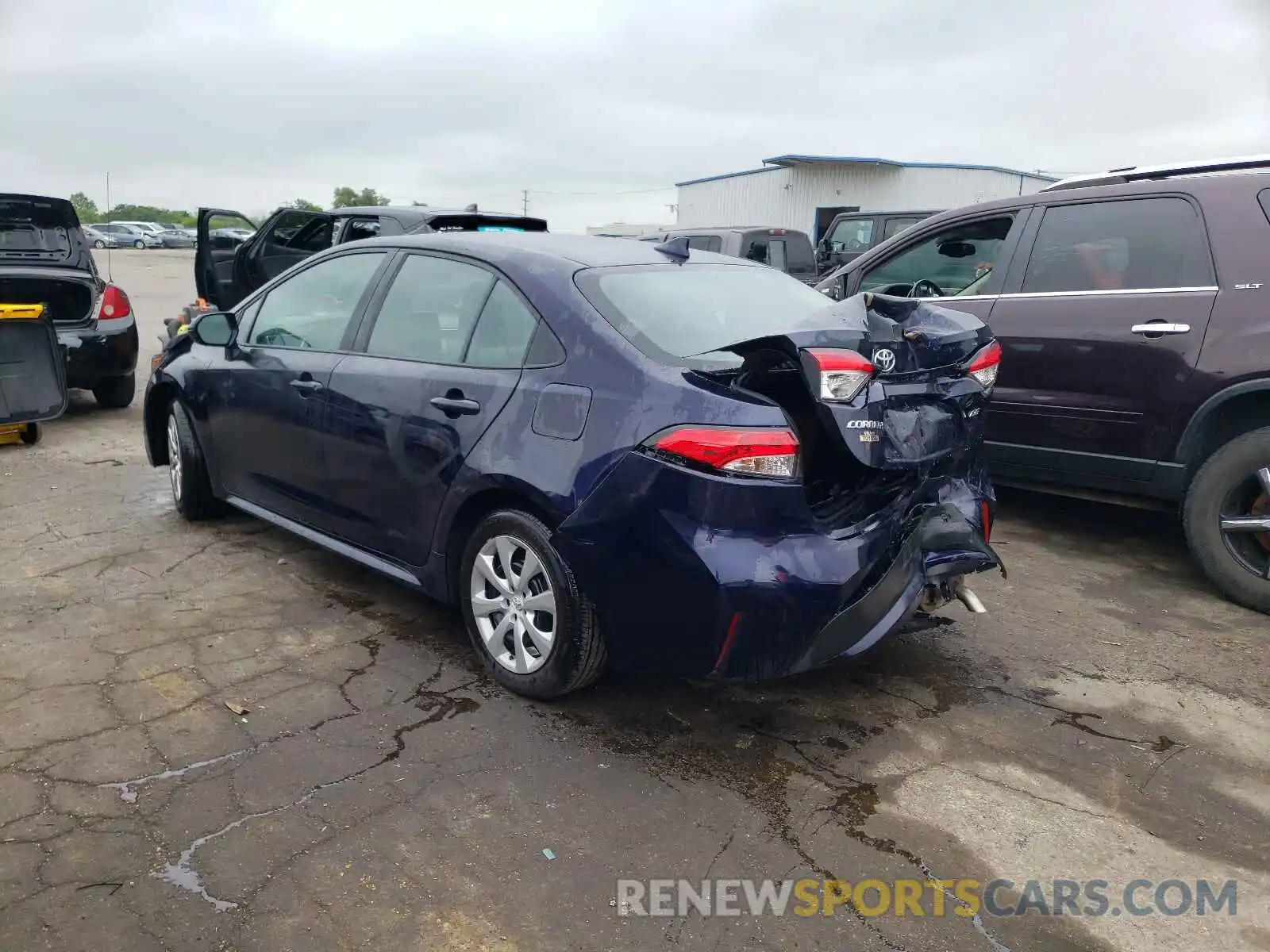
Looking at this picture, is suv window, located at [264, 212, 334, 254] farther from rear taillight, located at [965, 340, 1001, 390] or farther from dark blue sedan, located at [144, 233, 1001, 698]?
rear taillight, located at [965, 340, 1001, 390]

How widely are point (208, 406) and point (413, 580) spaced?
194cm

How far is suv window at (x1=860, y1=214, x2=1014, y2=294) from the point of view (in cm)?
573

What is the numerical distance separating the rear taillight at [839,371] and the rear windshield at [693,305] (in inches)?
5.8

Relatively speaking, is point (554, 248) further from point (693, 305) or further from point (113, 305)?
point (113, 305)

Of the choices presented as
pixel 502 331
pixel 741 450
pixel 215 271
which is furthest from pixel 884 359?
pixel 215 271

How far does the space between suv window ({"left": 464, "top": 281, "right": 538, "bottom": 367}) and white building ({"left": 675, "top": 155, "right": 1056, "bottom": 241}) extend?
28.6 meters

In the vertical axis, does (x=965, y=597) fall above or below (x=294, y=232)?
below

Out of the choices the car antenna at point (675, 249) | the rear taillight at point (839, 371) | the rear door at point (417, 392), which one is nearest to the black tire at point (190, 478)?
the rear door at point (417, 392)

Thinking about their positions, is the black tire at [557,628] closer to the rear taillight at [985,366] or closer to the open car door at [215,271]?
the rear taillight at [985,366]

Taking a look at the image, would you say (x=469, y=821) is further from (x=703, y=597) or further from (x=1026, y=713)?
(x=1026, y=713)

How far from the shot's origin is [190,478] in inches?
210

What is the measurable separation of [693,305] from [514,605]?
1256 mm

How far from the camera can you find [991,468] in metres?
5.46

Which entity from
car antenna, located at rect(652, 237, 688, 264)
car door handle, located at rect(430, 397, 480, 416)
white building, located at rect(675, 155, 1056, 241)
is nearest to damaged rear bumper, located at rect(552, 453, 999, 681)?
car door handle, located at rect(430, 397, 480, 416)
